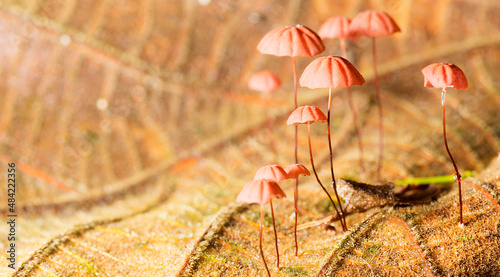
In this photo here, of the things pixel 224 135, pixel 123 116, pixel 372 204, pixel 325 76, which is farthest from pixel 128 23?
pixel 372 204

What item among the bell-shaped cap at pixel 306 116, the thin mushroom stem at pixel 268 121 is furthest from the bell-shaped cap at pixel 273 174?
the thin mushroom stem at pixel 268 121

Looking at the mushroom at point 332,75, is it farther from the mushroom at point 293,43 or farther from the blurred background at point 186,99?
the blurred background at point 186,99

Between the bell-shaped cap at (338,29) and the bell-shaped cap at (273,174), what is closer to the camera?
the bell-shaped cap at (273,174)

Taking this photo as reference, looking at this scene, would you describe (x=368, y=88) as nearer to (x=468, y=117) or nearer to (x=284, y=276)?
(x=468, y=117)

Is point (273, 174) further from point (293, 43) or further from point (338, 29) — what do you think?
point (338, 29)

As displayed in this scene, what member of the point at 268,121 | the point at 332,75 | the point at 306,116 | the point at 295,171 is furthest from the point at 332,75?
the point at 268,121
